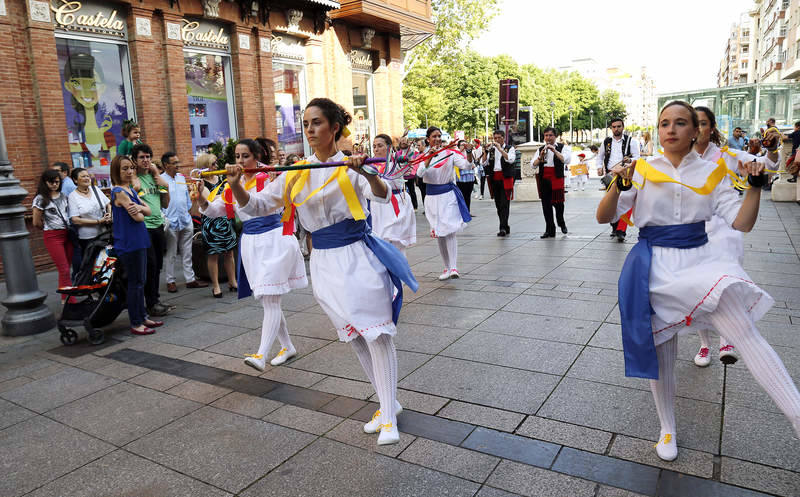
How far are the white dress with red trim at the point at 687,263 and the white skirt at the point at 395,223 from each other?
13.7ft

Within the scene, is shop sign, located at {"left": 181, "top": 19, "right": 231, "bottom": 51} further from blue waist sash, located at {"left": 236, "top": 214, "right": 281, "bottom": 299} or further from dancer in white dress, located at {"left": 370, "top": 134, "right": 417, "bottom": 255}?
blue waist sash, located at {"left": 236, "top": 214, "right": 281, "bottom": 299}

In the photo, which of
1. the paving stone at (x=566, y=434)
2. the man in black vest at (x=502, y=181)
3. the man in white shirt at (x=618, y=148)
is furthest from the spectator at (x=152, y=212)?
the man in white shirt at (x=618, y=148)

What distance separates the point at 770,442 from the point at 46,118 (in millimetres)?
11313

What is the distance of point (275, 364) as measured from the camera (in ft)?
15.9

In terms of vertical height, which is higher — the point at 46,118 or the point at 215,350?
the point at 46,118

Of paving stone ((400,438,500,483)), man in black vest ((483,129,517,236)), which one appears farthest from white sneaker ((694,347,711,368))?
man in black vest ((483,129,517,236))

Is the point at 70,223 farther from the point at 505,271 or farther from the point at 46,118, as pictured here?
the point at 505,271

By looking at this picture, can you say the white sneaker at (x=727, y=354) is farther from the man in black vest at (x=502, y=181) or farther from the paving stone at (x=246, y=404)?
the man in black vest at (x=502, y=181)

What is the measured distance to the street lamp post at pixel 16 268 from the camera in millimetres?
6199

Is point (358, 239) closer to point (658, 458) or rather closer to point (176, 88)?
point (658, 458)

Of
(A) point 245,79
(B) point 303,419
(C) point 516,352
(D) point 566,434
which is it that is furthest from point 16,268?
(A) point 245,79

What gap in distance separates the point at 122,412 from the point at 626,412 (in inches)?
135

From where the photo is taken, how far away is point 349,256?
3361 millimetres

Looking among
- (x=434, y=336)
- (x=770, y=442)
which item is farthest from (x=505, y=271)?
(x=770, y=442)
